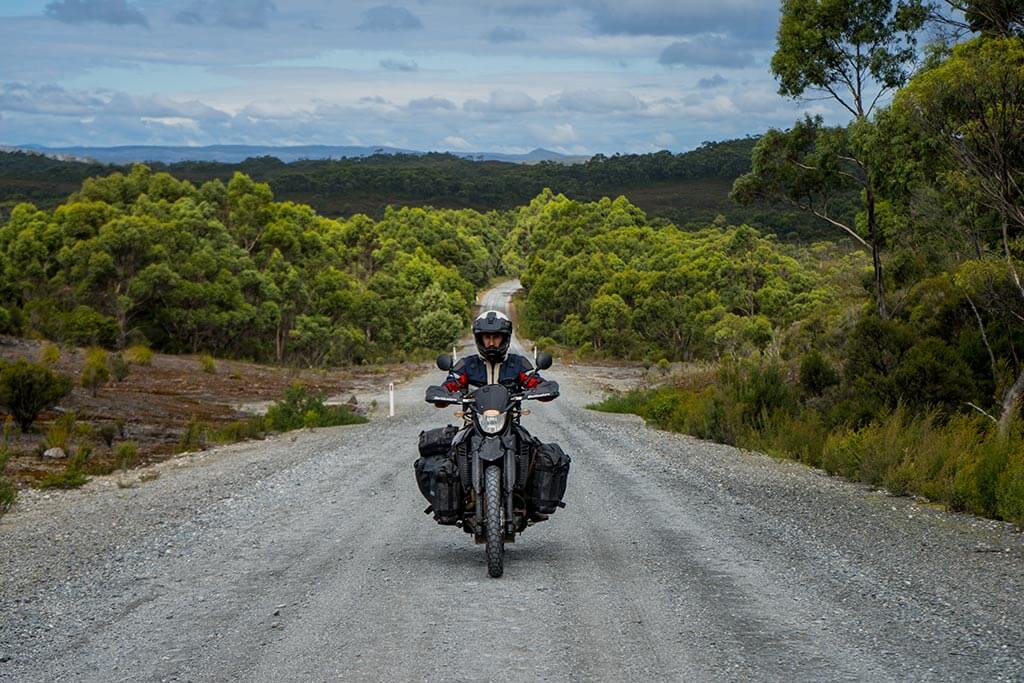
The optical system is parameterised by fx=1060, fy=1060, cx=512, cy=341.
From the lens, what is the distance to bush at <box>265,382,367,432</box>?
25.0m

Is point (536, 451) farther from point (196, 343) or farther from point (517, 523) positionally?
point (196, 343)

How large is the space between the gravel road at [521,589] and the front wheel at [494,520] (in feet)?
0.56

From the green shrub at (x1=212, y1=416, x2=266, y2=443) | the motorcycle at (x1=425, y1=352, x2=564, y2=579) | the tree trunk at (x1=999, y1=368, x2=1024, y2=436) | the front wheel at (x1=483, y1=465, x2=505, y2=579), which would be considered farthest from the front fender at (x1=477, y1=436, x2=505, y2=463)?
the green shrub at (x1=212, y1=416, x2=266, y2=443)

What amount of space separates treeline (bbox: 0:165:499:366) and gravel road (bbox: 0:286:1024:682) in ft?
119

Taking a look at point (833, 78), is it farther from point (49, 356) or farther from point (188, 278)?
point (188, 278)

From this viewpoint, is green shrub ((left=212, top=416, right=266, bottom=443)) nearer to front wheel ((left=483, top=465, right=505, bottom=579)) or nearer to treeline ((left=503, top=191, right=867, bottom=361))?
front wheel ((left=483, top=465, right=505, bottom=579))

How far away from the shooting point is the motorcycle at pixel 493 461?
310 inches

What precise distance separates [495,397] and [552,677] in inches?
110

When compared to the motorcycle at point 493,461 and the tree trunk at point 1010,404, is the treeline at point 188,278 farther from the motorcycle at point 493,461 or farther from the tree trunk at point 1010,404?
the motorcycle at point 493,461

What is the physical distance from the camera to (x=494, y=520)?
7.82 m

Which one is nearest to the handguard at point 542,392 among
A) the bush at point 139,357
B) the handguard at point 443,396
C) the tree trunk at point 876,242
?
the handguard at point 443,396

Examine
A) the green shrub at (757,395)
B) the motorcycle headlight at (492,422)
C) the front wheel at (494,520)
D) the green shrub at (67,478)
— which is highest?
the motorcycle headlight at (492,422)

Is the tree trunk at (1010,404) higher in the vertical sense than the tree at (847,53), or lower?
lower

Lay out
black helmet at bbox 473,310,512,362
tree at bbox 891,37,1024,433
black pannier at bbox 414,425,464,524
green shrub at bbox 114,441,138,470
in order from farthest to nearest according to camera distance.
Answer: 1. green shrub at bbox 114,441,138,470
2. tree at bbox 891,37,1024,433
3. black helmet at bbox 473,310,512,362
4. black pannier at bbox 414,425,464,524
